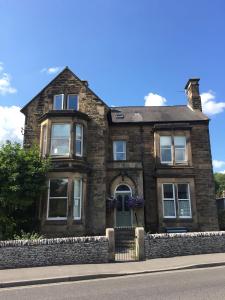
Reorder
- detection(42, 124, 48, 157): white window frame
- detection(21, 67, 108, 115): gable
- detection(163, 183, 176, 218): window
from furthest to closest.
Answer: detection(163, 183, 176, 218): window, detection(21, 67, 108, 115): gable, detection(42, 124, 48, 157): white window frame

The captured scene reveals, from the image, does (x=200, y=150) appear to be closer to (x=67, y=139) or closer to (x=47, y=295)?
(x=67, y=139)

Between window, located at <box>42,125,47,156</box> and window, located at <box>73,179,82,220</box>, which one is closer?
window, located at <box>73,179,82,220</box>

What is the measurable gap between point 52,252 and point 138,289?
17.4ft

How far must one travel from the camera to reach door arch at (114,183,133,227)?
20531 millimetres

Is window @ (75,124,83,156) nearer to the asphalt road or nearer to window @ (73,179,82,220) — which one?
window @ (73,179,82,220)

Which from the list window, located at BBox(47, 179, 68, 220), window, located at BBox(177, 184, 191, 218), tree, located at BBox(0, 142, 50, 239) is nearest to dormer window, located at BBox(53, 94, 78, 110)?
tree, located at BBox(0, 142, 50, 239)

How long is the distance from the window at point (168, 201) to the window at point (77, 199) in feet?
19.8

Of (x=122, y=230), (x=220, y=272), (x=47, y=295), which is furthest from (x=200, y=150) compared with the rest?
(x=47, y=295)

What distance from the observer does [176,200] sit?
20812mm

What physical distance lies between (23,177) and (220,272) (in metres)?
10.8

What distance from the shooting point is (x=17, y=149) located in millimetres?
17500

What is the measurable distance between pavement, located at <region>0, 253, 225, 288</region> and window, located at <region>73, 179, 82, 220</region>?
5.85 meters

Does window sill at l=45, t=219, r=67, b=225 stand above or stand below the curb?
above

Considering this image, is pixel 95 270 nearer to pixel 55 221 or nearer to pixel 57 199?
pixel 55 221
